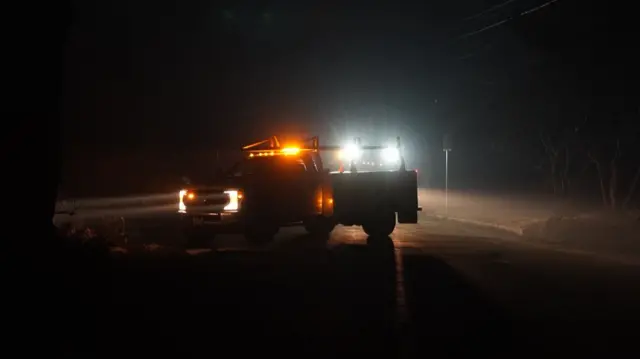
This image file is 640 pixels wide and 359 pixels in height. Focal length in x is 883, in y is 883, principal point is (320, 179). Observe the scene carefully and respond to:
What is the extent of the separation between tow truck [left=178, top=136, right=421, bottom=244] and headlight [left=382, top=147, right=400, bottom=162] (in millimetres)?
823

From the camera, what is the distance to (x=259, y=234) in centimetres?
2058

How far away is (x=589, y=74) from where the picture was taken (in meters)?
29.5

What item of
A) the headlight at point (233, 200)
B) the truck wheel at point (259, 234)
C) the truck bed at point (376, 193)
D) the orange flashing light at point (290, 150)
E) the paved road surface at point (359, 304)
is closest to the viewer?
the paved road surface at point (359, 304)

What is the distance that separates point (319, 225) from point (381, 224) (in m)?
1.84

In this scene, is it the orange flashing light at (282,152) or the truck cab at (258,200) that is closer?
the truck cab at (258,200)

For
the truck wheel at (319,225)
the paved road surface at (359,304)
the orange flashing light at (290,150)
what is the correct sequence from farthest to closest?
1. the orange flashing light at (290,150)
2. the truck wheel at (319,225)
3. the paved road surface at (359,304)

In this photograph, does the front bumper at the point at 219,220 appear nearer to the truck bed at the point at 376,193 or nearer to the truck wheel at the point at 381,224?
the truck bed at the point at 376,193

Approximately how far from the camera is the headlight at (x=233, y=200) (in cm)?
1972

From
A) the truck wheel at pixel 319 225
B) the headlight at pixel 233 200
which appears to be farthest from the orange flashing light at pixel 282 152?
the headlight at pixel 233 200

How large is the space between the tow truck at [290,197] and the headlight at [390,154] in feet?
2.70

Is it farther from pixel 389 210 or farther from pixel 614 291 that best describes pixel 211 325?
pixel 389 210

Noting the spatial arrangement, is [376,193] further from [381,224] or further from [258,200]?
[258,200]

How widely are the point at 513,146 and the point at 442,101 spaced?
369 inches

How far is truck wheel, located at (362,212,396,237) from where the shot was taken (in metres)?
22.7
